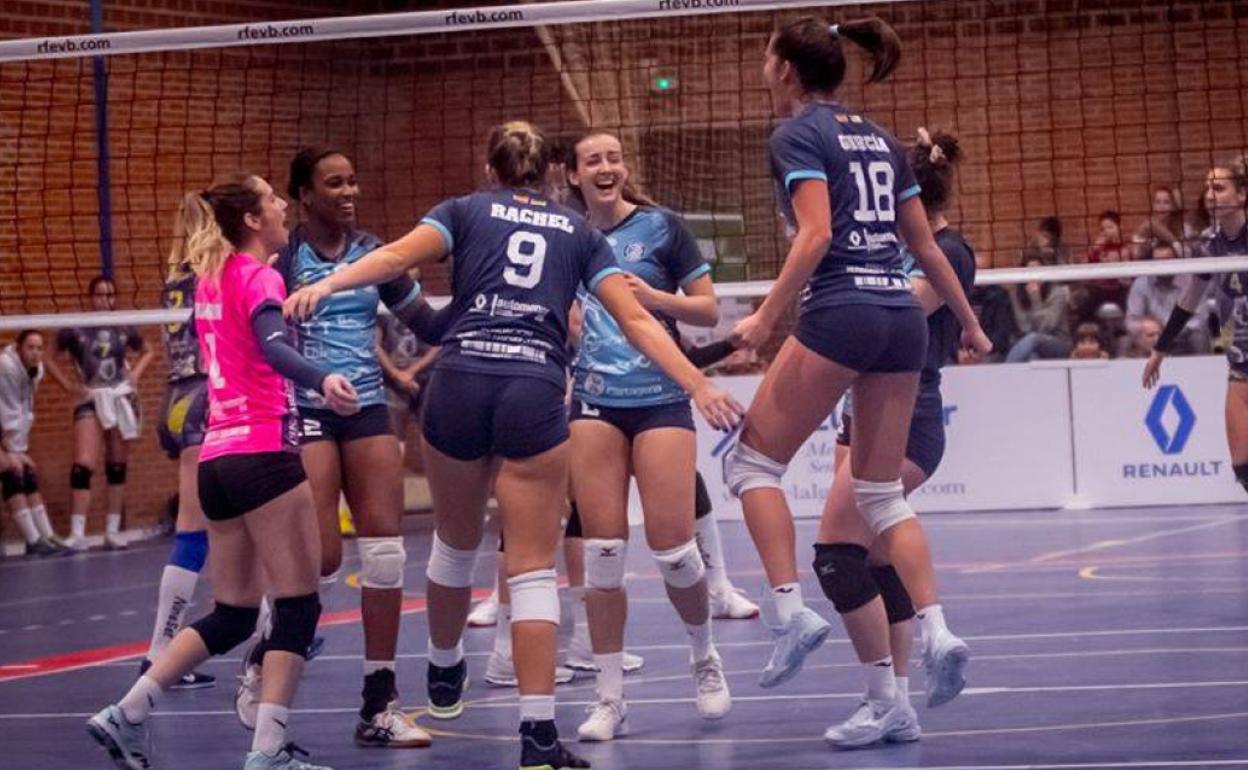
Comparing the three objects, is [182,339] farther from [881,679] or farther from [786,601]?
[881,679]

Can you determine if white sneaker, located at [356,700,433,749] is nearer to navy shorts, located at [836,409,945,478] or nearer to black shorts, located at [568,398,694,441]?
black shorts, located at [568,398,694,441]

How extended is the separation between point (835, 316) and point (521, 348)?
96 centimetres

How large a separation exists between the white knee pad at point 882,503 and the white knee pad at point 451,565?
136cm

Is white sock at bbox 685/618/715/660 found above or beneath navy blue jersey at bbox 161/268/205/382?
beneath

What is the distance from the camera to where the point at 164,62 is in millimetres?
18500

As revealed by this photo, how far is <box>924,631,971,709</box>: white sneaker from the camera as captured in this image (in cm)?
646

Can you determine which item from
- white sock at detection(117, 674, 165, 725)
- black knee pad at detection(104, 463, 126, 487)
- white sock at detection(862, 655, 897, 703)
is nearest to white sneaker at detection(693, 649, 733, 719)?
white sock at detection(862, 655, 897, 703)

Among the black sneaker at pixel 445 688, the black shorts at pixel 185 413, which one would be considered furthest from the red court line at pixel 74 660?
the black sneaker at pixel 445 688

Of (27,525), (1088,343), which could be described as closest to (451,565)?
(1088,343)

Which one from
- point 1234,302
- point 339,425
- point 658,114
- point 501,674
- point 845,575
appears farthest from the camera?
point 658,114

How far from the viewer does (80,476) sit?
17531 mm

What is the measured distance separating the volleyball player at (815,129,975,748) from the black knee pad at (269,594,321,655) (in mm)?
1642

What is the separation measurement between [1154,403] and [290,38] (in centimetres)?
832

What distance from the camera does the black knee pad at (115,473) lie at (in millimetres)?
17916
